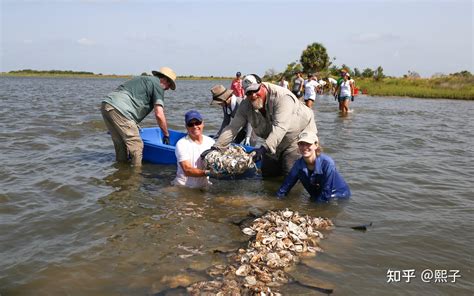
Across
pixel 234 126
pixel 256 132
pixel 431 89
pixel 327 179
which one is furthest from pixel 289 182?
pixel 431 89

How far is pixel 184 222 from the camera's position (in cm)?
546

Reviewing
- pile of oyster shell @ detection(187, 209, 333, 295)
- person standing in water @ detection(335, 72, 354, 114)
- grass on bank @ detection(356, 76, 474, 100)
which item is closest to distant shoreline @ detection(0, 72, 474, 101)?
grass on bank @ detection(356, 76, 474, 100)

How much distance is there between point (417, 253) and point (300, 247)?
53.8 inches

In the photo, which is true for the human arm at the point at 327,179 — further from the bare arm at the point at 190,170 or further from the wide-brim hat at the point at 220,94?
the wide-brim hat at the point at 220,94

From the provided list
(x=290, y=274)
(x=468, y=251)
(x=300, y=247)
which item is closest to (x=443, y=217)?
(x=468, y=251)

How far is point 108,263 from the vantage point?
428 cm

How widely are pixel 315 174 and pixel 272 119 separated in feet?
3.69

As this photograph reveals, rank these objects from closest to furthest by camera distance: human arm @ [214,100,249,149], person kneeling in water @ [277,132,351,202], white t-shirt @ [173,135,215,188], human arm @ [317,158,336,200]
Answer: person kneeling in water @ [277,132,351,202]
human arm @ [317,158,336,200]
white t-shirt @ [173,135,215,188]
human arm @ [214,100,249,149]

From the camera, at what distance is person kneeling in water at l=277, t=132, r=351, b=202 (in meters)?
5.68

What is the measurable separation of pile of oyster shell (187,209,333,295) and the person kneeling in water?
2.47 feet

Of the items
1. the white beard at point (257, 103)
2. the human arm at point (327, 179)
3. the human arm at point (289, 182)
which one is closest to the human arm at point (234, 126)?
the white beard at point (257, 103)

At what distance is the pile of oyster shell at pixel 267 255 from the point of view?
3.70 meters

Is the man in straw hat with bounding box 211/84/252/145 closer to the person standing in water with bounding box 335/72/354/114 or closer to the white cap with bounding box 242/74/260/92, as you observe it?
the white cap with bounding box 242/74/260/92

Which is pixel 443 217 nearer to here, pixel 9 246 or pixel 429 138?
pixel 9 246
